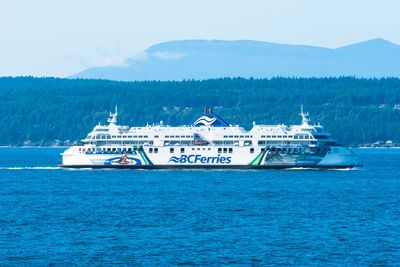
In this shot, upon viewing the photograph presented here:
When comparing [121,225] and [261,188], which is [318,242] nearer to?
[121,225]

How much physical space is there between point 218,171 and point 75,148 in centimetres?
1590

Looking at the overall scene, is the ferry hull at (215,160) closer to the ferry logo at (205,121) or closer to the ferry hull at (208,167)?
the ferry hull at (208,167)

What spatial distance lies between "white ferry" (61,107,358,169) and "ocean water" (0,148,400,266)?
9.84m

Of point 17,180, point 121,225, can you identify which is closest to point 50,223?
point 121,225

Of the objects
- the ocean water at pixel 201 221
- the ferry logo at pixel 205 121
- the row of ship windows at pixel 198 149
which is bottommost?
the ocean water at pixel 201 221

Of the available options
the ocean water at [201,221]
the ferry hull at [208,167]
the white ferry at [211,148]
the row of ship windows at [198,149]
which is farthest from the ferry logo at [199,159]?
the ocean water at [201,221]

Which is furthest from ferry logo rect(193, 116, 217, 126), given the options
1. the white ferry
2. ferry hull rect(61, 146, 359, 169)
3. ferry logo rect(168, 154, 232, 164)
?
ferry logo rect(168, 154, 232, 164)

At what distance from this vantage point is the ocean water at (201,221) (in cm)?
5584

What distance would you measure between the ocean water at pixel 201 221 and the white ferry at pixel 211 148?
32.3 feet

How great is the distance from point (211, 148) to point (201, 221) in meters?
52.3

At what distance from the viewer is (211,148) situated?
121438mm

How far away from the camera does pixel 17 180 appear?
11019 centimetres

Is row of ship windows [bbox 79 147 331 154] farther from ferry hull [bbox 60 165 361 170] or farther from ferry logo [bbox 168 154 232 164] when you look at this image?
ferry hull [bbox 60 165 361 170]

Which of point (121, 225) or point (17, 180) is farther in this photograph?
point (17, 180)
